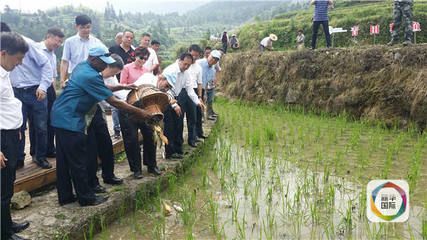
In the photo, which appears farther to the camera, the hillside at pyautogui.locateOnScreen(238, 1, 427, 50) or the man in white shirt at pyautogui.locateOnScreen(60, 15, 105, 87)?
the hillside at pyautogui.locateOnScreen(238, 1, 427, 50)

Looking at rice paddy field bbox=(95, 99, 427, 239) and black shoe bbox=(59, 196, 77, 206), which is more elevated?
black shoe bbox=(59, 196, 77, 206)

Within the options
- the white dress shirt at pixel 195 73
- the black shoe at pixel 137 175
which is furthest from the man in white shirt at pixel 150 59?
the black shoe at pixel 137 175

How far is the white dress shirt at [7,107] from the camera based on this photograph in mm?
2443

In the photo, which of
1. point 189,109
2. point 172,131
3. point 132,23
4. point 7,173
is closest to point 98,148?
point 7,173

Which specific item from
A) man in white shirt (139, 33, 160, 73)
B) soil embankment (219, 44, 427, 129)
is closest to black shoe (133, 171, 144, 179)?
man in white shirt (139, 33, 160, 73)

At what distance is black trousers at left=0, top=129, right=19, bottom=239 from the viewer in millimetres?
2496

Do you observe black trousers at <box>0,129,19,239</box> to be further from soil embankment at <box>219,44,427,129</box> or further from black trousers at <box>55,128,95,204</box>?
soil embankment at <box>219,44,427,129</box>

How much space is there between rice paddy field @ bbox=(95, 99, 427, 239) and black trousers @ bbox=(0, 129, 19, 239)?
0.72 m

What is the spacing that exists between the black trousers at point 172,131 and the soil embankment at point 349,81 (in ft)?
13.3

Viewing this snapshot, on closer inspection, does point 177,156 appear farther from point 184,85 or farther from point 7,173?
point 7,173
